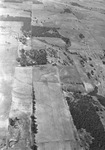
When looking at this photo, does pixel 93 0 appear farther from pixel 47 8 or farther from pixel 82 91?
pixel 82 91

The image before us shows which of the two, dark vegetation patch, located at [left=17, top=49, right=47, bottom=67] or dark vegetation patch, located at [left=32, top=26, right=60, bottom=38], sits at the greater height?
dark vegetation patch, located at [left=32, top=26, right=60, bottom=38]

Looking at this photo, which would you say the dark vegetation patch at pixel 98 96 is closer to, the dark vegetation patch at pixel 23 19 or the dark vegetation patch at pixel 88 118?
the dark vegetation patch at pixel 88 118

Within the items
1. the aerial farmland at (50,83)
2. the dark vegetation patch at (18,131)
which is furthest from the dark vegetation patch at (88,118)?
the dark vegetation patch at (18,131)

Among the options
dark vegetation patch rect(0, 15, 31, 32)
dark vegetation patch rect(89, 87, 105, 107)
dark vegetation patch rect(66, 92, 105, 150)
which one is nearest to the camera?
dark vegetation patch rect(66, 92, 105, 150)

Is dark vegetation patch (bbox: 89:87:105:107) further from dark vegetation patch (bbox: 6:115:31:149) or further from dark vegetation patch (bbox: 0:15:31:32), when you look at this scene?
dark vegetation patch (bbox: 0:15:31:32)

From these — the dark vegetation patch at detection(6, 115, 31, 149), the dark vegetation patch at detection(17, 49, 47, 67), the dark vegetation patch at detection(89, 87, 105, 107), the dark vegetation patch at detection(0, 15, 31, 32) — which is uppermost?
the dark vegetation patch at detection(0, 15, 31, 32)

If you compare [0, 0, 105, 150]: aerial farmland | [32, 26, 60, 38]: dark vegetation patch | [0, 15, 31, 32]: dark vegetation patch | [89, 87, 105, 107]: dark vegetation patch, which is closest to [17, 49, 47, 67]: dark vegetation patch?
[0, 0, 105, 150]: aerial farmland

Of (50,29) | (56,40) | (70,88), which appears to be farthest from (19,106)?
(50,29)

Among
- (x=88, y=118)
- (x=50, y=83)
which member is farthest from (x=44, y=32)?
(x=88, y=118)
